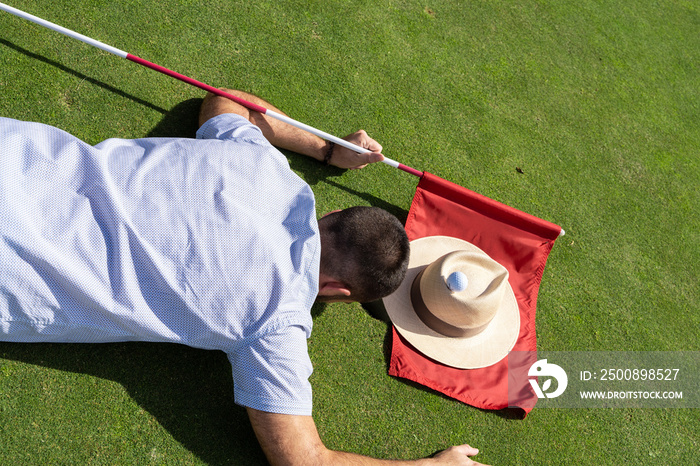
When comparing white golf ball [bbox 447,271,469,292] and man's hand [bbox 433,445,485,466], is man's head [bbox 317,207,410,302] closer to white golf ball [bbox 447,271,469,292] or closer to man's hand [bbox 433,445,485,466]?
white golf ball [bbox 447,271,469,292]

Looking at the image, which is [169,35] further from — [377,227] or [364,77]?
[377,227]

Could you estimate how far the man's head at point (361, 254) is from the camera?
225 cm

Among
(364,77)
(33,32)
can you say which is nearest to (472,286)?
(364,77)

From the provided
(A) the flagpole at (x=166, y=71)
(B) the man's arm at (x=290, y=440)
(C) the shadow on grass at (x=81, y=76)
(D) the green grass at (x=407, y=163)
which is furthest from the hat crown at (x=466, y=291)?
(C) the shadow on grass at (x=81, y=76)

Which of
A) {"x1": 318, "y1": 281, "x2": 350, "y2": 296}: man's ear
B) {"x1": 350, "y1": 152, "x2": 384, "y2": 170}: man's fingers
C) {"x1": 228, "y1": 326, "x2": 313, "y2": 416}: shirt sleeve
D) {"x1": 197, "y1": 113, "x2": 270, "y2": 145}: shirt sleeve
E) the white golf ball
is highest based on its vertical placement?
{"x1": 197, "y1": 113, "x2": 270, "y2": 145}: shirt sleeve

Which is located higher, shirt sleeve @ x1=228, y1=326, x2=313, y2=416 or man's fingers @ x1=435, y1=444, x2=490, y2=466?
shirt sleeve @ x1=228, y1=326, x2=313, y2=416

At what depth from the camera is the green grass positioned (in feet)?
8.09

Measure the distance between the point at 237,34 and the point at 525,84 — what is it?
8.03 ft

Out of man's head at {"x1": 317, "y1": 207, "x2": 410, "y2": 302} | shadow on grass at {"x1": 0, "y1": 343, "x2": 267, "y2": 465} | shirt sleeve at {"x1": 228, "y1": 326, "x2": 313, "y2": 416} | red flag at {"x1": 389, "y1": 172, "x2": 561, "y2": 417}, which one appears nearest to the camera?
shirt sleeve at {"x1": 228, "y1": 326, "x2": 313, "y2": 416}

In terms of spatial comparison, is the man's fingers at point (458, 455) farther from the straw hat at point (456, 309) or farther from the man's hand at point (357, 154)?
the man's hand at point (357, 154)

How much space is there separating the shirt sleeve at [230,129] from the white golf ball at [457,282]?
122 centimetres

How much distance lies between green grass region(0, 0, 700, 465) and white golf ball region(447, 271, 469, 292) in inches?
20.1

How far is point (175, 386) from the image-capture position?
99.7 inches

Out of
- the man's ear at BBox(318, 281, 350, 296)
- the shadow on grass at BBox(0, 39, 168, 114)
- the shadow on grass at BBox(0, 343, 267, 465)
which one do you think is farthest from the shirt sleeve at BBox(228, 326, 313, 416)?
the shadow on grass at BBox(0, 39, 168, 114)
